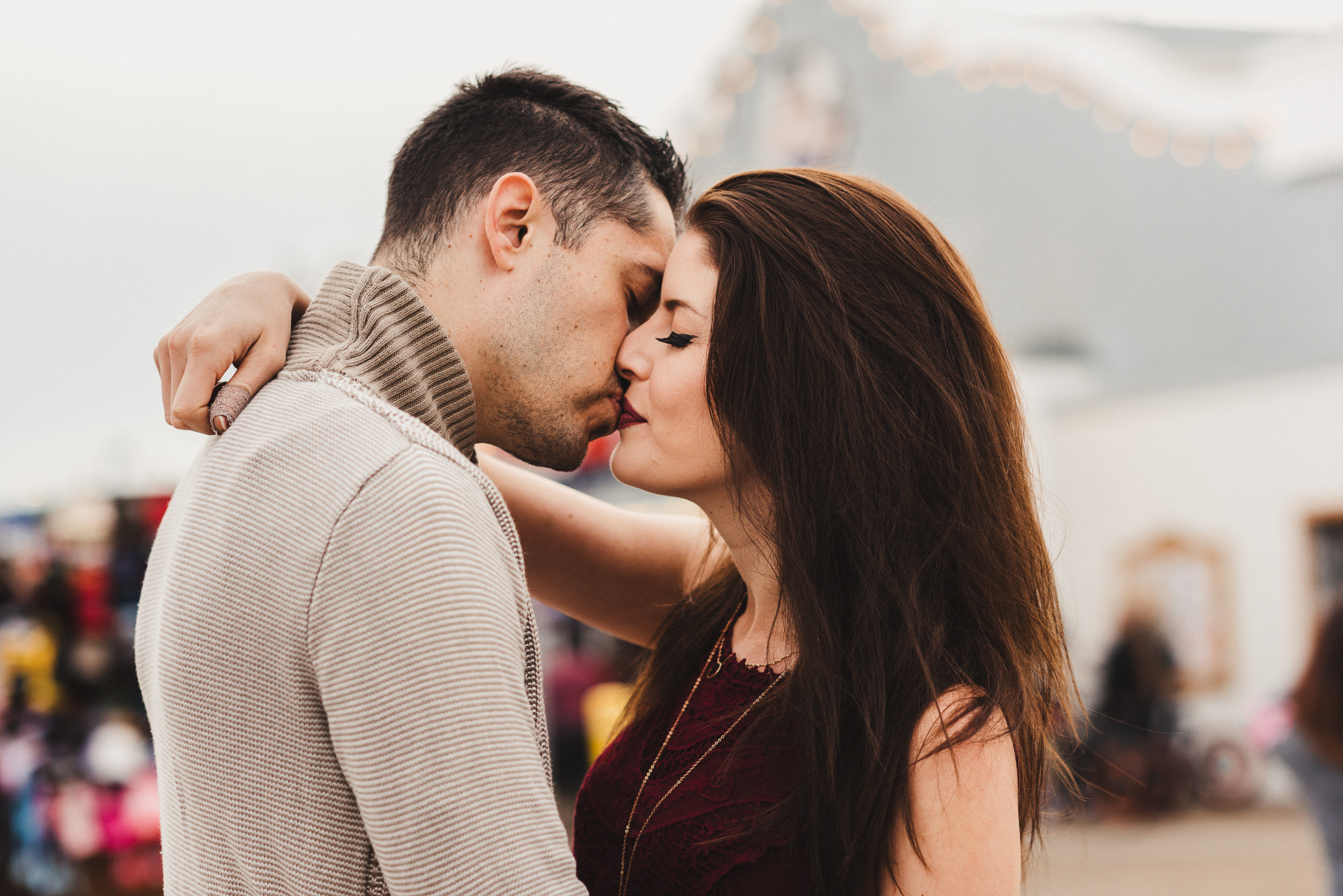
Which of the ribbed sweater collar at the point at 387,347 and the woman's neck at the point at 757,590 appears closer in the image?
the ribbed sweater collar at the point at 387,347

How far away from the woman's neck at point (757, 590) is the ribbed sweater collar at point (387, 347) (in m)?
0.51

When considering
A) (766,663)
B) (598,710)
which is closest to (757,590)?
(766,663)

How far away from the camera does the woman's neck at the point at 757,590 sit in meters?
1.82

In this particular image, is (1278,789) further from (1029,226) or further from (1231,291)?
(1029,226)

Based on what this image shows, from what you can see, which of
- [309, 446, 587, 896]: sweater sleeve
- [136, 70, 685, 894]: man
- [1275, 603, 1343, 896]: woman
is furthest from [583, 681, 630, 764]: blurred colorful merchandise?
[309, 446, 587, 896]: sweater sleeve

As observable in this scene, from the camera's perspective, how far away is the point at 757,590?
1896 mm

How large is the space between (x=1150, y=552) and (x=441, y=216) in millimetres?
11032

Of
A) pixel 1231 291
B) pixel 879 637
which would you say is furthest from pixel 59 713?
pixel 1231 291

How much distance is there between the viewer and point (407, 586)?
3.58 ft

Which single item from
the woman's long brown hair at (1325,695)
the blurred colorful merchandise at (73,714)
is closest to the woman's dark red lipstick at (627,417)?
the woman's long brown hair at (1325,695)

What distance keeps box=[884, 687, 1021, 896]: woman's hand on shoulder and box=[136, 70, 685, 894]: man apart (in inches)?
22.1

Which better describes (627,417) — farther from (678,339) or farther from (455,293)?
(455,293)

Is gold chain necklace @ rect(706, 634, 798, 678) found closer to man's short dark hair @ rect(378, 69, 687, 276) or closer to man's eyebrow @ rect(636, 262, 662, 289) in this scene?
man's eyebrow @ rect(636, 262, 662, 289)

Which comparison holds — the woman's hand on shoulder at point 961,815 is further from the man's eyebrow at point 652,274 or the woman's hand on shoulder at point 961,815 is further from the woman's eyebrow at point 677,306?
the man's eyebrow at point 652,274
